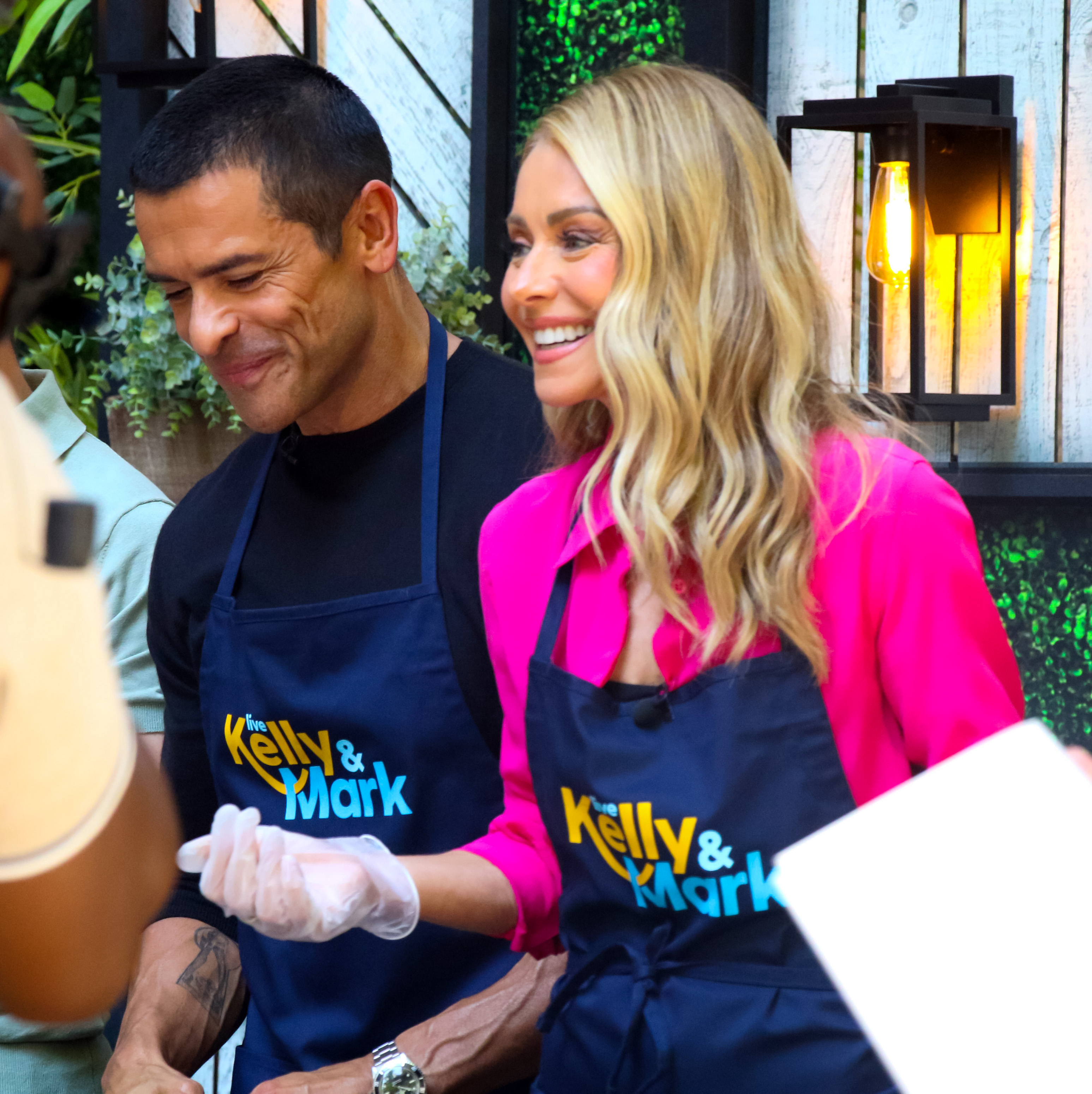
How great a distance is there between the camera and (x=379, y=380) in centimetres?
158

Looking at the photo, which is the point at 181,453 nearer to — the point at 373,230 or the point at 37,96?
the point at 373,230

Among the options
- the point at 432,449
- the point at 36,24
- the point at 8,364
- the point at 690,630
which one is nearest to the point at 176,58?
the point at 36,24

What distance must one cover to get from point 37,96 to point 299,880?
2.13 meters

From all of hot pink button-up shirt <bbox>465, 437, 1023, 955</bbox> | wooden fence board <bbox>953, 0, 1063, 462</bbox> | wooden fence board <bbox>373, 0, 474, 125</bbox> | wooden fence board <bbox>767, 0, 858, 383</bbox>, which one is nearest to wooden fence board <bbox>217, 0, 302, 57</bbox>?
wooden fence board <bbox>373, 0, 474, 125</bbox>

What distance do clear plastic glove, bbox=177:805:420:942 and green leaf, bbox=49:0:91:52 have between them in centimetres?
183

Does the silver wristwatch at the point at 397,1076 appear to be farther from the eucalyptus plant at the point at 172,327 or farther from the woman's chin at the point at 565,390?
the eucalyptus plant at the point at 172,327

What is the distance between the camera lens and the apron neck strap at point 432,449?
57.7 inches

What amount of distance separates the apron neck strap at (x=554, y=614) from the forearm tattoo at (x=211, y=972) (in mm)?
634

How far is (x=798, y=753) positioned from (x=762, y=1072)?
0.83ft

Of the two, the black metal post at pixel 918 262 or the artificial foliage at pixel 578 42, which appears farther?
the artificial foliage at pixel 578 42

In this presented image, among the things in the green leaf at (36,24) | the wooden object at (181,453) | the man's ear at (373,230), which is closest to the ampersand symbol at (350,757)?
the man's ear at (373,230)

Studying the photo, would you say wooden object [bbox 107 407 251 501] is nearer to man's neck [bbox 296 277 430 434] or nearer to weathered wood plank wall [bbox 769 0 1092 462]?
man's neck [bbox 296 277 430 434]

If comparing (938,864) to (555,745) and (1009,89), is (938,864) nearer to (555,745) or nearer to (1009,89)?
(555,745)

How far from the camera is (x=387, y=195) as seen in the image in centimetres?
163
